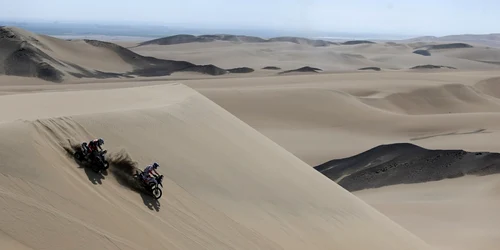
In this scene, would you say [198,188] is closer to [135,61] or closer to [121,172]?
[121,172]

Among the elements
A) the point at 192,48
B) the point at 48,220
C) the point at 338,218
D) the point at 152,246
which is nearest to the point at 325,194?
the point at 338,218

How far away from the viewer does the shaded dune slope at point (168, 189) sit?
14.4ft

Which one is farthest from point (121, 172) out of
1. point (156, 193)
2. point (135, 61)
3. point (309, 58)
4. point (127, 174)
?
point (309, 58)

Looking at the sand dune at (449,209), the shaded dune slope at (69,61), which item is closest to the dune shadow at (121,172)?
the sand dune at (449,209)

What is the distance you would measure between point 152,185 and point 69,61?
3728cm

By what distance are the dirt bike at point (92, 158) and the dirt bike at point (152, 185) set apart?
0.34 m

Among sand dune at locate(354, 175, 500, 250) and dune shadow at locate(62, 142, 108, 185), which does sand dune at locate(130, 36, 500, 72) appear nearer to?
sand dune at locate(354, 175, 500, 250)

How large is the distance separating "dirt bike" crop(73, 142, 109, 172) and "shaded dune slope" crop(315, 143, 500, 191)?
384 inches

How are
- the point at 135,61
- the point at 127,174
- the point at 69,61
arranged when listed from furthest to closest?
the point at 135,61 < the point at 69,61 < the point at 127,174

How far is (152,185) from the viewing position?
16.8ft

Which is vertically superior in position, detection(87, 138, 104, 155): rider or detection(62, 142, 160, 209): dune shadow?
detection(87, 138, 104, 155): rider

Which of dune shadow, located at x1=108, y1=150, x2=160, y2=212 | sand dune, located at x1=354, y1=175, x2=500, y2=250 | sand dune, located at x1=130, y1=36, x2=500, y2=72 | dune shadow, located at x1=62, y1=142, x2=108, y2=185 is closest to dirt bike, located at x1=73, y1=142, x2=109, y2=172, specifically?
dune shadow, located at x1=62, y1=142, x2=108, y2=185

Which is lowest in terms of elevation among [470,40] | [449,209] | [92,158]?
[470,40]

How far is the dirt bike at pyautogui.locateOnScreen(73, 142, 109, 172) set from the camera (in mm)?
4984
